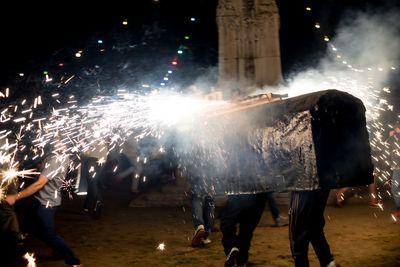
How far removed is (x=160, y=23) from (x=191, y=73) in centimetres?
445

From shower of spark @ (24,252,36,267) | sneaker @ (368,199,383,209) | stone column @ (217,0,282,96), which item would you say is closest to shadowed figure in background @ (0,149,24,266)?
shower of spark @ (24,252,36,267)

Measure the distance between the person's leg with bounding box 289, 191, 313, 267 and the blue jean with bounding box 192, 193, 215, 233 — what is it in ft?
7.60

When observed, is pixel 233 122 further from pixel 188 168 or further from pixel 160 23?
pixel 160 23

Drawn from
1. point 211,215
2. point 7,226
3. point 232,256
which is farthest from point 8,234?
point 232,256

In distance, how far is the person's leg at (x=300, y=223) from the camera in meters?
4.26

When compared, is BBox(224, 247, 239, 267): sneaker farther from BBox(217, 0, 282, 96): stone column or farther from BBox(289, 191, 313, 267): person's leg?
BBox(217, 0, 282, 96): stone column

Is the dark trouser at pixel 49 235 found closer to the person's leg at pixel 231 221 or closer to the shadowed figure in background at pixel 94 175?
the person's leg at pixel 231 221

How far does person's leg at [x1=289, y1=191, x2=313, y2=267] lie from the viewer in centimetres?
426

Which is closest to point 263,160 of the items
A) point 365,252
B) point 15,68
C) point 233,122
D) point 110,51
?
point 233,122

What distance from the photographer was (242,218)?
16.5 feet

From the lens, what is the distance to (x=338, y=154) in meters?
4.04

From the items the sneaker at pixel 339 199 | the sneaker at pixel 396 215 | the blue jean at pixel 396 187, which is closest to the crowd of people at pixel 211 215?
the sneaker at pixel 396 215

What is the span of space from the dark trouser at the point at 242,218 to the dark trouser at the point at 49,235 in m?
2.14

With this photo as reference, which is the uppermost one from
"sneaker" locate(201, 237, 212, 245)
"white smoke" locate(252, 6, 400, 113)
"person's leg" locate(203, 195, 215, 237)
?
"white smoke" locate(252, 6, 400, 113)
